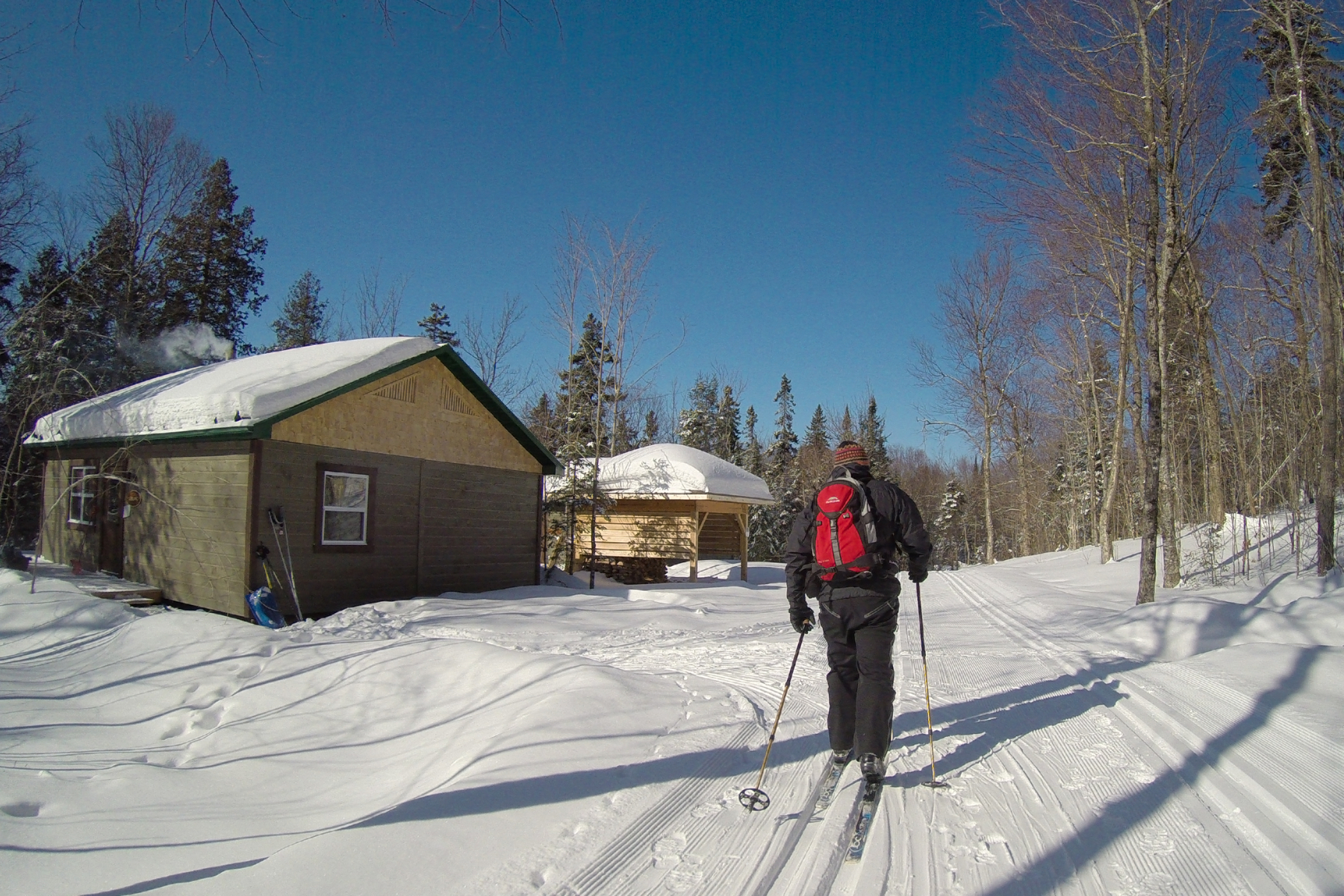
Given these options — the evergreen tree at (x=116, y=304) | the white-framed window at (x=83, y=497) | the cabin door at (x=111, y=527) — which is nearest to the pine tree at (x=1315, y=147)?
the cabin door at (x=111, y=527)

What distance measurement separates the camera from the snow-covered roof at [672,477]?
17859 millimetres

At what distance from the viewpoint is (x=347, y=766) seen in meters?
5.35

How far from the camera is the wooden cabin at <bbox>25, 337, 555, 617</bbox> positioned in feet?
33.3

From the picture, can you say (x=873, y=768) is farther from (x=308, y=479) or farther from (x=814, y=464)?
(x=814, y=464)

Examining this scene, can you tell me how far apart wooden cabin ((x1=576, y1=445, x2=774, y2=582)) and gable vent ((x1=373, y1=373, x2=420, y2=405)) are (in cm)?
595

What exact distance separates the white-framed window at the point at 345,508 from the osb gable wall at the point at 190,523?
114cm

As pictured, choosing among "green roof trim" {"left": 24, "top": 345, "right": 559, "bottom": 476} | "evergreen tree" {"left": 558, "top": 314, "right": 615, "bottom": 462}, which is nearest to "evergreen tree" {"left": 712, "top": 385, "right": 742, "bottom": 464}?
"evergreen tree" {"left": 558, "top": 314, "right": 615, "bottom": 462}

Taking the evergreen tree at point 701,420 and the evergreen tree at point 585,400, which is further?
the evergreen tree at point 701,420

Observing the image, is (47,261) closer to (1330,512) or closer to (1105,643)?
(1105,643)

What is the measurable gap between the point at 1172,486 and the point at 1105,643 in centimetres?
619

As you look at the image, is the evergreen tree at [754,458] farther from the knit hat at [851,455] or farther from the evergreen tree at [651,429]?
the knit hat at [851,455]

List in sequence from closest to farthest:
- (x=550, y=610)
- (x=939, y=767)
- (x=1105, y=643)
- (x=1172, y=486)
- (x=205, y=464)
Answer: (x=939, y=767) → (x=1105, y=643) → (x=205, y=464) → (x=550, y=610) → (x=1172, y=486)

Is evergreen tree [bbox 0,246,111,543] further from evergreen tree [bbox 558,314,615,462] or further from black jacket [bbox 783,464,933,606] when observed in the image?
black jacket [bbox 783,464,933,606]

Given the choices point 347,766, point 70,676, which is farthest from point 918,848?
point 70,676
